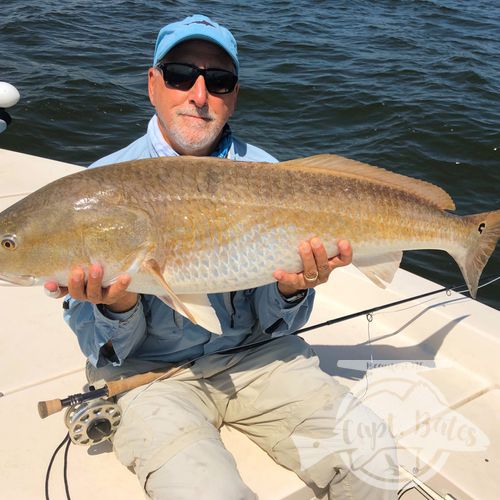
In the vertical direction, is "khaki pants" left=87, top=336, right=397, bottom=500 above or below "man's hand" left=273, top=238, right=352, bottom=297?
below

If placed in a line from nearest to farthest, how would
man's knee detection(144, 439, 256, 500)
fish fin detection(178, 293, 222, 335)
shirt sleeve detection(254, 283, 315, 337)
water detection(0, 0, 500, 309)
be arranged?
man's knee detection(144, 439, 256, 500)
fish fin detection(178, 293, 222, 335)
shirt sleeve detection(254, 283, 315, 337)
water detection(0, 0, 500, 309)

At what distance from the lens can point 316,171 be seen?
8.57ft

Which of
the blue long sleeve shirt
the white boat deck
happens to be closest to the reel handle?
the blue long sleeve shirt

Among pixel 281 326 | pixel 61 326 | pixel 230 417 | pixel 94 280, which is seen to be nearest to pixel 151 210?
pixel 94 280

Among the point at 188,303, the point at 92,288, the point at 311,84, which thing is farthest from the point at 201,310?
the point at 311,84

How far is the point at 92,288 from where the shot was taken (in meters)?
2.35

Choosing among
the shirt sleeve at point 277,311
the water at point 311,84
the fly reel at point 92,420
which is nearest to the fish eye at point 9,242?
the fly reel at point 92,420

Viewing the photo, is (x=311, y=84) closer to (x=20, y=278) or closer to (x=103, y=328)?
(x=103, y=328)

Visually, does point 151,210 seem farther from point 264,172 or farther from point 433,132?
point 433,132

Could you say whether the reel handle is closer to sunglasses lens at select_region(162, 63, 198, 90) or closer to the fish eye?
the fish eye

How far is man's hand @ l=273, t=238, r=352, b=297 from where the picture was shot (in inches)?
100

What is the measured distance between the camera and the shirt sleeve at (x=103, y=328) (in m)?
2.58

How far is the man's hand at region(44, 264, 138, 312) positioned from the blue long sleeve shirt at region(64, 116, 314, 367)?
0.17 m

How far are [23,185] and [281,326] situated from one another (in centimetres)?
319
